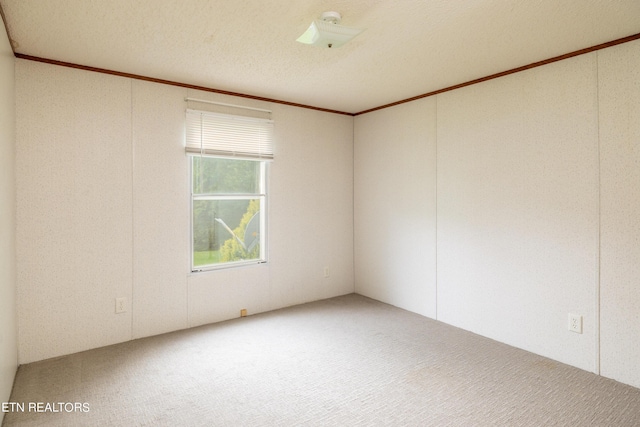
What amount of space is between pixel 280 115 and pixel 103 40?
1.96 m

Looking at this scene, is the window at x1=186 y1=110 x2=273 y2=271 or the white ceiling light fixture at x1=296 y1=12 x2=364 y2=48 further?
the window at x1=186 y1=110 x2=273 y2=271

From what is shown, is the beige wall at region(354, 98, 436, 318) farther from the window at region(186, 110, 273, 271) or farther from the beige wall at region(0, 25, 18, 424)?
the beige wall at region(0, 25, 18, 424)

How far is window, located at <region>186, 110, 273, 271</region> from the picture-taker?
3.74 metres

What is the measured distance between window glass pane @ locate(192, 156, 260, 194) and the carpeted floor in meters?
1.42

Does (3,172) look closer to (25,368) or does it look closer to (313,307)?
(25,368)

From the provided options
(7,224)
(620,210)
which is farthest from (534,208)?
(7,224)

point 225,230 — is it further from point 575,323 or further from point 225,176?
point 575,323

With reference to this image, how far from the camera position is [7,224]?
93.2 inches

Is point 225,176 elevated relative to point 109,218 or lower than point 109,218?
elevated

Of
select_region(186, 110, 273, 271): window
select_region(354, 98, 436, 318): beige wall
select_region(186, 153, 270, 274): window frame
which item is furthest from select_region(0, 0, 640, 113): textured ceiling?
select_region(186, 153, 270, 274): window frame

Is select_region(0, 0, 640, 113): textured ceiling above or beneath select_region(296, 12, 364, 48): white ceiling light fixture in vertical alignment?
above

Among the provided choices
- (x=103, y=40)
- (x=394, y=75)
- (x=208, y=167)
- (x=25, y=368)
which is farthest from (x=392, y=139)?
(x=25, y=368)

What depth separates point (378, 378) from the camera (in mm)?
2693

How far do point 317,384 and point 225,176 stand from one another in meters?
2.28
